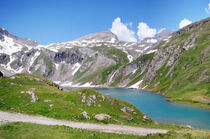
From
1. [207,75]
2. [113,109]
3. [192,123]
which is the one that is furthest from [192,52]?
[113,109]


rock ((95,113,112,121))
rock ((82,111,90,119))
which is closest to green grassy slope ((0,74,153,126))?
rock ((82,111,90,119))

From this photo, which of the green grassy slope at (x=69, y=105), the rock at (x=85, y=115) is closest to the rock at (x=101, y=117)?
the green grassy slope at (x=69, y=105)

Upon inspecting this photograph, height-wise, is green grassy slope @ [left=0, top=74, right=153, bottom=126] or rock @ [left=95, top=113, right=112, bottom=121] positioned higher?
green grassy slope @ [left=0, top=74, right=153, bottom=126]

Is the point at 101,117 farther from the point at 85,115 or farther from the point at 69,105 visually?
the point at 69,105

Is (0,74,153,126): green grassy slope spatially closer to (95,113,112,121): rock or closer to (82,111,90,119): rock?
(82,111,90,119): rock

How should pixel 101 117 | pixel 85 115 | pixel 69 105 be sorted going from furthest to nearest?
1. pixel 69 105
2. pixel 85 115
3. pixel 101 117

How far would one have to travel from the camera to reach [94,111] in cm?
4131

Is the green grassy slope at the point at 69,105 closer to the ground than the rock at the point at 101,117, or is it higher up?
higher up

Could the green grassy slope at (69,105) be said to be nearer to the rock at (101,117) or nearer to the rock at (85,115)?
the rock at (85,115)

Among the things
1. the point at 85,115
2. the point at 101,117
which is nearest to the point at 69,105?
the point at 85,115

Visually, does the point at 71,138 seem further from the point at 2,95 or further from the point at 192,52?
the point at 192,52

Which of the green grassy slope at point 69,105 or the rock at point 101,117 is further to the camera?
the green grassy slope at point 69,105

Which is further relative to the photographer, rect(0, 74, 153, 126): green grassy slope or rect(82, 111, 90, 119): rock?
rect(0, 74, 153, 126): green grassy slope

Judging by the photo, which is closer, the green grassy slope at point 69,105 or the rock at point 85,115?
the rock at point 85,115
